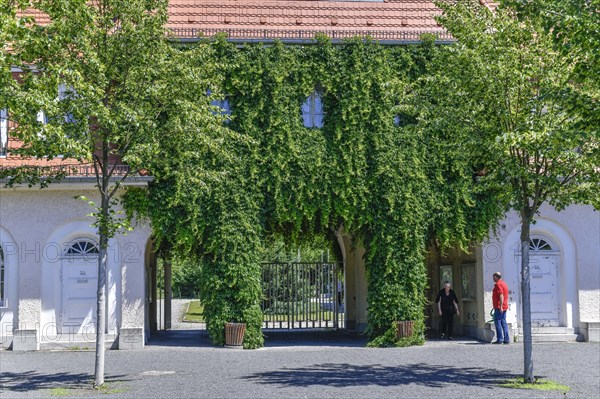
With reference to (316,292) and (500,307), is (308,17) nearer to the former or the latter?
(316,292)

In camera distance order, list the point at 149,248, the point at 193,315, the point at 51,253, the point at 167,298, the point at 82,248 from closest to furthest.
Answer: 1. the point at 51,253
2. the point at 82,248
3. the point at 149,248
4. the point at 167,298
5. the point at 193,315

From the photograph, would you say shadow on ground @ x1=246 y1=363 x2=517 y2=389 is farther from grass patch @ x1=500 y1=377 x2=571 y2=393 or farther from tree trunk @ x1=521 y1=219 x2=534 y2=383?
tree trunk @ x1=521 y1=219 x2=534 y2=383

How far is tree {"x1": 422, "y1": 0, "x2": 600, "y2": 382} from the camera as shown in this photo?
45.6 feet

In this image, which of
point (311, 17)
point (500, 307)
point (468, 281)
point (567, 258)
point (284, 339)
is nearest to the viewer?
point (500, 307)

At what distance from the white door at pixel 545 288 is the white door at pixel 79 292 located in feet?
37.5

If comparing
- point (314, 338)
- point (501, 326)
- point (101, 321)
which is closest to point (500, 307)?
point (501, 326)

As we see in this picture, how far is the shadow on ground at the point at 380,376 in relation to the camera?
47.4ft

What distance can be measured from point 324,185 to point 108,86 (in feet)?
27.0

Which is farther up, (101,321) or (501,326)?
(101,321)

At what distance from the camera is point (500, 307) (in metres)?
20.7

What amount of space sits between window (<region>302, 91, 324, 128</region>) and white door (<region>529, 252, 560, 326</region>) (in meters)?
6.84

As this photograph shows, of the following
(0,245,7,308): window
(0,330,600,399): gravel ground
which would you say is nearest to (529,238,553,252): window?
(0,330,600,399): gravel ground

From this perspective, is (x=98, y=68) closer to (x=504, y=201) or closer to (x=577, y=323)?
(x=504, y=201)

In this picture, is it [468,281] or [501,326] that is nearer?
[501,326]
